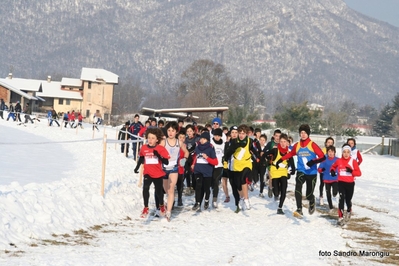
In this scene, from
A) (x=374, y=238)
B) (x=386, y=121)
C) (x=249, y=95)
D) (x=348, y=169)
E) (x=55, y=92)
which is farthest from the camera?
(x=249, y=95)

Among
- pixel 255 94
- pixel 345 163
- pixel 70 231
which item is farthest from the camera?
pixel 255 94

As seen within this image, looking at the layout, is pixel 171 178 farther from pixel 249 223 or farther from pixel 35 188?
pixel 35 188

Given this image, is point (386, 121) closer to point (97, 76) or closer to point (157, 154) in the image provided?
point (97, 76)

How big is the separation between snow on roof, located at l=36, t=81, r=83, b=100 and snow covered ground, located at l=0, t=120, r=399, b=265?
86.5m

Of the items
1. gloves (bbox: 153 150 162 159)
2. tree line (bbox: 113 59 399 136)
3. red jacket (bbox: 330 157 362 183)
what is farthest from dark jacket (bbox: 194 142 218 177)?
tree line (bbox: 113 59 399 136)

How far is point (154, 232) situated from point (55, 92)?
94.8m

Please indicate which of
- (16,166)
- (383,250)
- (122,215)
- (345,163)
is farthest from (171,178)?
(16,166)

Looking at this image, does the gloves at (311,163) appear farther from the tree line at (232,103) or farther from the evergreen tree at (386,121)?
the evergreen tree at (386,121)

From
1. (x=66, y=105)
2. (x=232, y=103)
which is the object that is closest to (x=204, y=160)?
(x=232, y=103)

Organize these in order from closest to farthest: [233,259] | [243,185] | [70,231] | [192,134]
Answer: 1. [233,259]
2. [70,231]
3. [243,185]
4. [192,134]

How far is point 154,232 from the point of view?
10.6m

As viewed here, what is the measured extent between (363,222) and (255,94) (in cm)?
14942

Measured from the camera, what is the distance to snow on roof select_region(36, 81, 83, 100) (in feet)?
329

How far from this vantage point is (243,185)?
1377 cm
